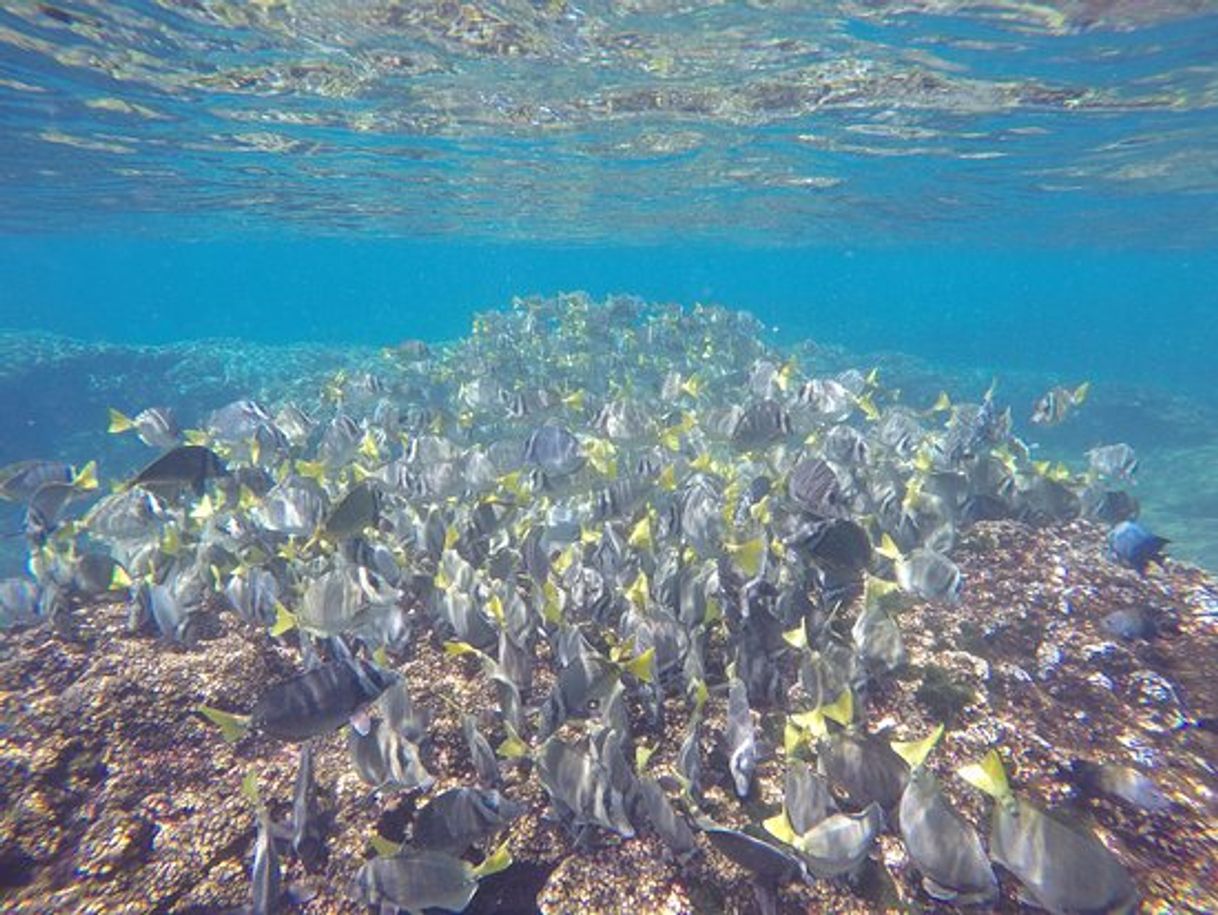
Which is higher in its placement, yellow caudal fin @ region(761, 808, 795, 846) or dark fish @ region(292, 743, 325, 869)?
yellow caudal fin @ region(761, 808, 795, 846)

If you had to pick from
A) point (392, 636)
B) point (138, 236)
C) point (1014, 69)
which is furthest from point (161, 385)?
point (138, 236)

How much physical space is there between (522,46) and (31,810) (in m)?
16.5

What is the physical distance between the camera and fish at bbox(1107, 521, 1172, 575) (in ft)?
19.5

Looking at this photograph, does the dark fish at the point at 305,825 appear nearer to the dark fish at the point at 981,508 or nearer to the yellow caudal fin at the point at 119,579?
the yellow caudal fin at the point at 119,579

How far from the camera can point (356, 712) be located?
3418mm

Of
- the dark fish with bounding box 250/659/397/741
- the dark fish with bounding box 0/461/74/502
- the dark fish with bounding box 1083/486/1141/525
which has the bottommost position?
the dark fish with bounding box 0/461/74/502

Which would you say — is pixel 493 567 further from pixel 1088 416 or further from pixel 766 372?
pixel 1088 416

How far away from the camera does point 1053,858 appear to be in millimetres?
2652

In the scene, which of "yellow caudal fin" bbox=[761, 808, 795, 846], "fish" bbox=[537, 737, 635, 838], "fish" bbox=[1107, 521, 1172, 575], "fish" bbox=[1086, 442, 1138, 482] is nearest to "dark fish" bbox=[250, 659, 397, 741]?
"fish" bbox=[537, 737, 635, 838]

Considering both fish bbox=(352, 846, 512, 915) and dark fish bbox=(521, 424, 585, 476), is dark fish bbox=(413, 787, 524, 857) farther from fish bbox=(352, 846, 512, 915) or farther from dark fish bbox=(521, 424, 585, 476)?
dark fish bbox=(521, 424, 585, 476)

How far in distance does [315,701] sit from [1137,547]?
651 cm

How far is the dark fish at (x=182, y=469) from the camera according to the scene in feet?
17.1

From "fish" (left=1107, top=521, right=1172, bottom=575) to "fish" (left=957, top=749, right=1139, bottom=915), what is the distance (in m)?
4.24

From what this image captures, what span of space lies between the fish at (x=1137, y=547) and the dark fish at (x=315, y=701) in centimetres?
622
